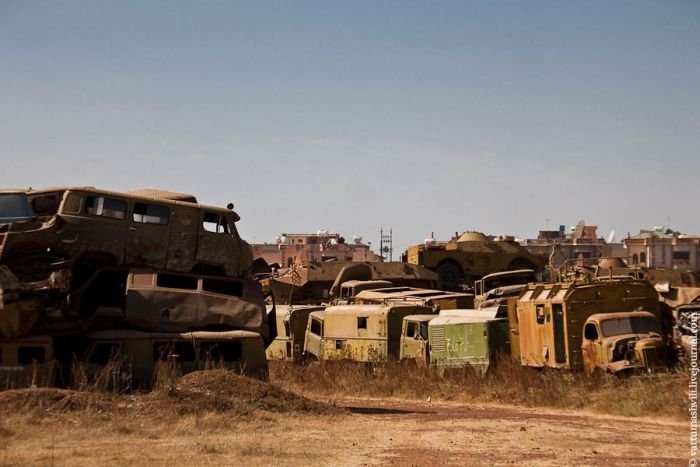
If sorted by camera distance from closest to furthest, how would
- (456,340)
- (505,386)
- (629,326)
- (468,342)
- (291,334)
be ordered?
(629,326), (505,386), (468,342), (456,340), (291,334)

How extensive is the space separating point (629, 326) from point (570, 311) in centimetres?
114

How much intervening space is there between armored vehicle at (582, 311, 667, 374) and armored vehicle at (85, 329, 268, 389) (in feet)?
20.5

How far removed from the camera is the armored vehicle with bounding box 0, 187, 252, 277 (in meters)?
16.4

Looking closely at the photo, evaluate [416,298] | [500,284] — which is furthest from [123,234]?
[500,284]

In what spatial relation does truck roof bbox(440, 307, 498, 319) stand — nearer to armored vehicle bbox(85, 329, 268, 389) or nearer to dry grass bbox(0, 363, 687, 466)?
dry grass bbox(0, 363, 687, 466)

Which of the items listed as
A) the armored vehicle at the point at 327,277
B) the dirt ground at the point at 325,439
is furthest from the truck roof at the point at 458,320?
the armored vehicle at the point at 327,277

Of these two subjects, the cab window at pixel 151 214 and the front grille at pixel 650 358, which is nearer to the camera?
the front grille at pixel 650 358

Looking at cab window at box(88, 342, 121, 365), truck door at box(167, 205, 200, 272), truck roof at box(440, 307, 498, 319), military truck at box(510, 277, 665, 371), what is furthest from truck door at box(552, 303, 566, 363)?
cab window at box(88, 342, 121, 365)

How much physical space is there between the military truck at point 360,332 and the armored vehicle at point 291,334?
705 mm

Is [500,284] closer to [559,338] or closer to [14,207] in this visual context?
[559,338]

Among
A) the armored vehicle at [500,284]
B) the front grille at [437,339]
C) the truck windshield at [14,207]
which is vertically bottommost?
the front grille at [437,339]

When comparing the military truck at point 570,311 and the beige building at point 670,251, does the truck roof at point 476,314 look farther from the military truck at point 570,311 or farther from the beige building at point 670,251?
the beige building at point 670,251

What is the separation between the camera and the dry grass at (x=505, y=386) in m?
16.1

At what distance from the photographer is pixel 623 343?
17.8 metres
